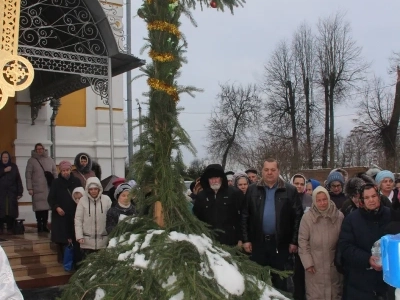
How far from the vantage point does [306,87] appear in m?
29.3

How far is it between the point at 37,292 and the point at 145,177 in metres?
3.85

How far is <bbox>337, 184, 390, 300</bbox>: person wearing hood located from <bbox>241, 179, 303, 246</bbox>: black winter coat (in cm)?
86

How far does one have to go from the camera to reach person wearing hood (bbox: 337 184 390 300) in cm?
437

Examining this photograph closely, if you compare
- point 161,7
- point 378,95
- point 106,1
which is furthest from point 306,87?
point 161,7

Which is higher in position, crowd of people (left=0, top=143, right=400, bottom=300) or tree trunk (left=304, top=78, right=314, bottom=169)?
tree trunk (left=304, top=78, right=314, bottom=169)

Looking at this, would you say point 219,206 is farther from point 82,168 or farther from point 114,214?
point 82,168

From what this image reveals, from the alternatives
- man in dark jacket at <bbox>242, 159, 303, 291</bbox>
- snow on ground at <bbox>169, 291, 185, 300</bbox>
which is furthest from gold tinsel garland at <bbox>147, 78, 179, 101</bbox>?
man in dark jacket at <bbox>242, 159, 303, 291</bbox>

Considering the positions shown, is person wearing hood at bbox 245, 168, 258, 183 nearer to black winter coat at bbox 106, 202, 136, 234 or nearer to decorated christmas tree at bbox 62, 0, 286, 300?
black winter coat at bbox 106, 202, 136, 234

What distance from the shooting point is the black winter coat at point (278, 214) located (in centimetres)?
533

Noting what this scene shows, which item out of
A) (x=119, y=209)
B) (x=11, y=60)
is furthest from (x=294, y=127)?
(x=119, y=209)

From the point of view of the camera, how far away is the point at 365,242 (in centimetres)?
441

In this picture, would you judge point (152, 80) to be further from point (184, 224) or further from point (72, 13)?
point (72, 13)

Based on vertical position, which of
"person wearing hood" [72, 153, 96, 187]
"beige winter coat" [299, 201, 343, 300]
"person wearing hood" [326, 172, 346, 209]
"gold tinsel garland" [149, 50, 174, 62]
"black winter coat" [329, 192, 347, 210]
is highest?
"gold tinsel garland" [149, 50, 174, 62]

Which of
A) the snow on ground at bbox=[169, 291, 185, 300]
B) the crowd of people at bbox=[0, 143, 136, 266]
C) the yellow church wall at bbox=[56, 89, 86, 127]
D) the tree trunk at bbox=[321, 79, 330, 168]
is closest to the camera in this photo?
the snow on ground at bbox=[169, 291, 185, 300]
